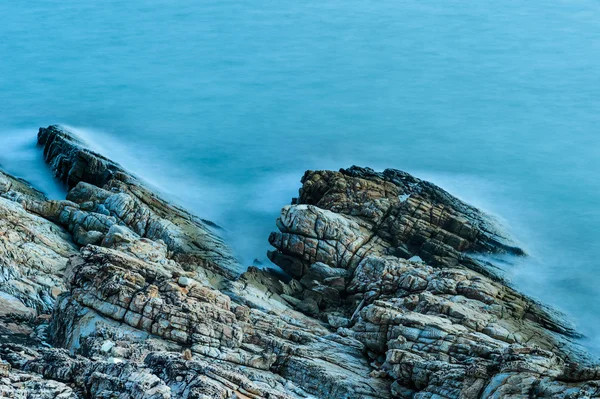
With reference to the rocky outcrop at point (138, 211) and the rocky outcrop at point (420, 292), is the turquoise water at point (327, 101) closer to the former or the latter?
the rocky outcrop at point (138, 211)

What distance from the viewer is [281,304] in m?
30.1

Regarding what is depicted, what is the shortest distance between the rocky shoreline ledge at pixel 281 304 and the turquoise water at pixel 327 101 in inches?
118

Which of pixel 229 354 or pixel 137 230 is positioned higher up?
pixel 137 230

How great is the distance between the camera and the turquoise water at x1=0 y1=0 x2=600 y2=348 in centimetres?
4038

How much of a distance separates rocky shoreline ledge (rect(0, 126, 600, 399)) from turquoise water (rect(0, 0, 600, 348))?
299 centimetres

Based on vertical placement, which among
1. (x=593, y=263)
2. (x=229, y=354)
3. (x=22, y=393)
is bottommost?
(x=22, y=393)

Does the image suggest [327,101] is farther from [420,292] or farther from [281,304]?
[420,292]

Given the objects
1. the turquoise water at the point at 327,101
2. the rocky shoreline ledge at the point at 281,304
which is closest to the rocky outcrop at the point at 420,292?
the rocky shoreline ledge at the point at 281,304

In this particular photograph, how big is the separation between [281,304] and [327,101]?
25.1 meters

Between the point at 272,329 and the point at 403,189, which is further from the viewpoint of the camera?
the point at 403,189

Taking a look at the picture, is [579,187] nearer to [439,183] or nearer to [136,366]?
[439,183]

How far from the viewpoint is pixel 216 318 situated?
945 inches

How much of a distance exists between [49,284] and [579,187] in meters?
26.6

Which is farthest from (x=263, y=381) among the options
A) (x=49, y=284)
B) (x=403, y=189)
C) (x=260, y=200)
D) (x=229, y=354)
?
(x=260, y=200)
